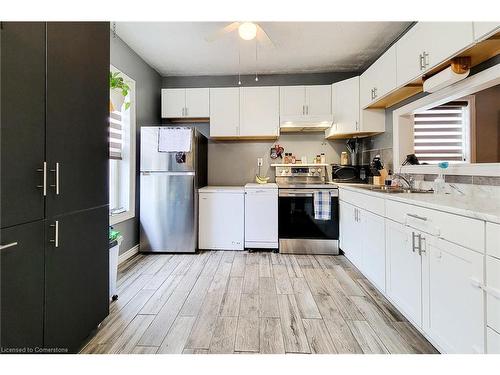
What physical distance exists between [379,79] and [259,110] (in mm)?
1538

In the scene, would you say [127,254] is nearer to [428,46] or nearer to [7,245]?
[7,245]

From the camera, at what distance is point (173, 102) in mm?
3607

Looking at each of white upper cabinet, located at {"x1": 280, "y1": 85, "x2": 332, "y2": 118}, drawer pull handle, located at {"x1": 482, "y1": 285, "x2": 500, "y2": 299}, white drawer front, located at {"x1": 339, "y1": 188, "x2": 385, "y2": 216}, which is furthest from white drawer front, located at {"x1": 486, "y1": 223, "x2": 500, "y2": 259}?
white upper cabinet, located at {"x1": 280, "y1": 85, "x2": 332, "y2": 118}

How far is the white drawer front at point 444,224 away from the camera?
112cm

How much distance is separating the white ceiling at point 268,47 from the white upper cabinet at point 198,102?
35 centimetres

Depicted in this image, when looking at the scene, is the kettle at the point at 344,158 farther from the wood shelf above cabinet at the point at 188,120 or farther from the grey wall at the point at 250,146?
the wood shelf above cabinet at the point at 188,120

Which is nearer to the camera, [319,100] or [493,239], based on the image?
[493,239]

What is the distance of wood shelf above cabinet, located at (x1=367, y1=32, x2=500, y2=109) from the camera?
1.48m

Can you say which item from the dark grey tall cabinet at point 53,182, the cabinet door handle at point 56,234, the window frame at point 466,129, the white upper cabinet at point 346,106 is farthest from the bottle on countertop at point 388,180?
the cabinet door handle at point 56,234

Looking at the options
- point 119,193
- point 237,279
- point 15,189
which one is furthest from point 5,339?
point 119,193

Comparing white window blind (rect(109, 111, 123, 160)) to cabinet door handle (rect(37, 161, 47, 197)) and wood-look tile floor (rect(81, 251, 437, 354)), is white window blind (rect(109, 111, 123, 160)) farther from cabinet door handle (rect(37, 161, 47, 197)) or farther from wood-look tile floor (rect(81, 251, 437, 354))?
cabinet door handle (rect(37, 161, 47, 197))

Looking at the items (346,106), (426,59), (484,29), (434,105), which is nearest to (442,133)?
(434,105)

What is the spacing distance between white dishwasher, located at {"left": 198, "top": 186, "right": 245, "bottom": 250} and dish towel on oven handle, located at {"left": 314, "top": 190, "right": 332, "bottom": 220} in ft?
3.13

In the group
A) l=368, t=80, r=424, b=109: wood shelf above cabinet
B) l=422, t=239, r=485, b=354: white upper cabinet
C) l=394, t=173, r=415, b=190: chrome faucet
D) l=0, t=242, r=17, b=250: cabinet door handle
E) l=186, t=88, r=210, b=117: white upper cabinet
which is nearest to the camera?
l=0, t=242, r=17, b=250: cabinet door handle
